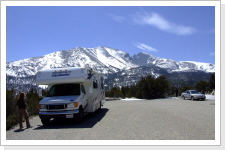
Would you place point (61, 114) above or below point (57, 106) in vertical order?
below

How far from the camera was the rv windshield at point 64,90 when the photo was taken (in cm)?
1249

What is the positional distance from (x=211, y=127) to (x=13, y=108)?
1032cm

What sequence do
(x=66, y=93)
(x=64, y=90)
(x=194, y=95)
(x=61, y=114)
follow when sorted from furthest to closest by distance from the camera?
(x=194, y=95) → (x=64, y=90) → (x=66, y=93) → (x=61, y=114)

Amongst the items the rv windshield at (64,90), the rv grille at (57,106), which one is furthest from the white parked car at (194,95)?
the rv grille at (57,106)

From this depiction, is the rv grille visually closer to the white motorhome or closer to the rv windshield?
the white motorhome

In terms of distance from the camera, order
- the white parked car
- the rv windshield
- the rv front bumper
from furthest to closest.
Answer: the white parked car
the rv windshield
the rv front bumper

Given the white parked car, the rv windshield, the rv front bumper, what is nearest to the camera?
the rv front bumper

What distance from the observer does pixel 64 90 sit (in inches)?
499

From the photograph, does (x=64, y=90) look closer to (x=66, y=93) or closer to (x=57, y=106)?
(x=66, y=93)

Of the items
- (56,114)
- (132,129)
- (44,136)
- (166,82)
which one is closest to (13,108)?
(56,114)

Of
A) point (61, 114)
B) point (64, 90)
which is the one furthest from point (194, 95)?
point (61, 114)

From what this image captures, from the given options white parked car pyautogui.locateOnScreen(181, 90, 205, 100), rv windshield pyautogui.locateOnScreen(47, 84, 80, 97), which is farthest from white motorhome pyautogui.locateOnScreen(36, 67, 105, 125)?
white parked car pyautogui.locateOnScreen(181, 90, 205, 100)

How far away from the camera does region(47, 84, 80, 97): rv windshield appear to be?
12.5 metres

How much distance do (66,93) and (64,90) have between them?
258mm
